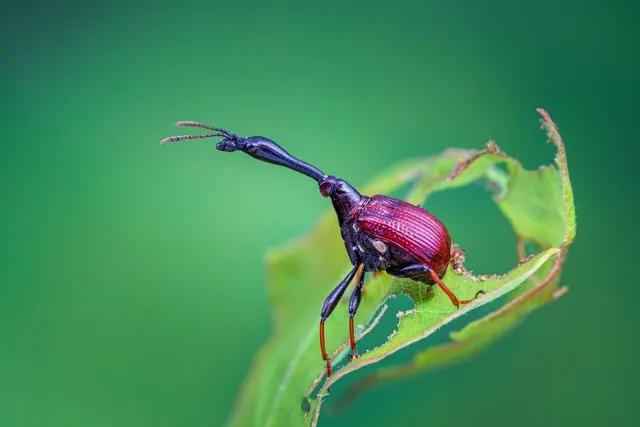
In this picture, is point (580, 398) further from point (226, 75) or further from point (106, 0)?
point (106, 0)

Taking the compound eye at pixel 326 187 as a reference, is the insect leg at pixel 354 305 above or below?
below

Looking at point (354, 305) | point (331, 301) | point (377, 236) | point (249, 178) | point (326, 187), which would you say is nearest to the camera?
point (354, 305)

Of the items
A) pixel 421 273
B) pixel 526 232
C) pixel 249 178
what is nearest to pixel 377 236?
pixel 421 273

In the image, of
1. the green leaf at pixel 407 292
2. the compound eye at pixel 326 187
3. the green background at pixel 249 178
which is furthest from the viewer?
the green background at pixel 249 178

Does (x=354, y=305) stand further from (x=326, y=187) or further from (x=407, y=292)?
(x=326, y=187)

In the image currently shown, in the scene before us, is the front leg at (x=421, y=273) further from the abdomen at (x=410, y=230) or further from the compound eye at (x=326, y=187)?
the compound eye at (x=326, y=187)

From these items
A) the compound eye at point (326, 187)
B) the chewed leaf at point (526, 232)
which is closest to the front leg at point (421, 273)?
the chewed leaf at point (526, 232)

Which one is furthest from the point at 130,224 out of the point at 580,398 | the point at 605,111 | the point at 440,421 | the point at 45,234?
the point at 605,111
